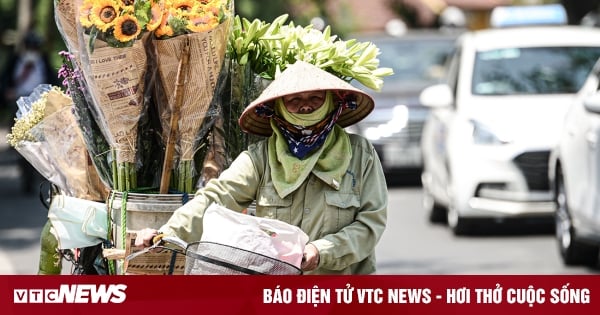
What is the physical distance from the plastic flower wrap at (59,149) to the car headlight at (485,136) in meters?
7.36

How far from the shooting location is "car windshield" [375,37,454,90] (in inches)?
731

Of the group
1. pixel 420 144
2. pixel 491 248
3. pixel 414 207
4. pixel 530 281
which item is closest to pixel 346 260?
pixel 530 281

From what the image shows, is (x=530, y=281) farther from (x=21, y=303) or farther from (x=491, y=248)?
(x=491, y=248)

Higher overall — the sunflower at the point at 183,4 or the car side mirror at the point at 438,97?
the sunflower at the point at 183,4

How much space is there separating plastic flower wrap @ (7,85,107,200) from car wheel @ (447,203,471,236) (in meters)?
7.54

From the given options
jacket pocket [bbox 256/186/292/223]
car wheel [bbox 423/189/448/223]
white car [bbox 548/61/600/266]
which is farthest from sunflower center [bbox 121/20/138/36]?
car wheel [bbox 423/189/448/223]

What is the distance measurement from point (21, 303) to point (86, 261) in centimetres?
124

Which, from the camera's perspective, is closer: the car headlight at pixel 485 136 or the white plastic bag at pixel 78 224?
the white plastic bag at pixel 78 224

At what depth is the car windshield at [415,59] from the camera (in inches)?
731

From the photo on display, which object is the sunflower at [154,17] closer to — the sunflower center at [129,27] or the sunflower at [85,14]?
the sunflower center at [129,27]

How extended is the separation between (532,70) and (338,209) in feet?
30.3

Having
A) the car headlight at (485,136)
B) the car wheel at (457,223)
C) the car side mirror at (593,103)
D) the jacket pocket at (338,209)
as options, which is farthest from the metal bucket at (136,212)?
the car wheel at (457,223)

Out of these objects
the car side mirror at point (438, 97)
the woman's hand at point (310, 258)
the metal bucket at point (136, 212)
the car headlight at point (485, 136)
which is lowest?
the car headlight at point (485, 136)

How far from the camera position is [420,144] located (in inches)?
700
